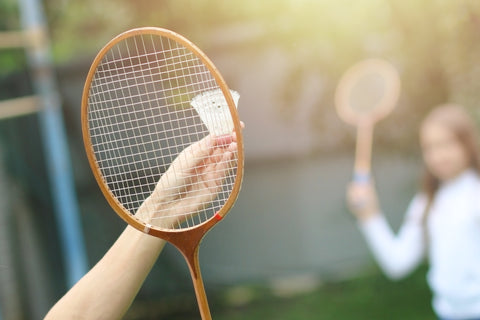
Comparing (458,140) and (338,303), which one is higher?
(458,140)

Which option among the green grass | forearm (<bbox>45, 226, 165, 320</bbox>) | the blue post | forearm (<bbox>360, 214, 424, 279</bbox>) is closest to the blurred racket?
forearm (<bbox>360, 214, 424, 279</bbox>)

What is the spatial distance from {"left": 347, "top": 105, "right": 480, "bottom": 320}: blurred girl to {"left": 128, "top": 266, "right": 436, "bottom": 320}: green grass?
130 centimetres

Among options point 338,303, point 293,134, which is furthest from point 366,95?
point 338,303

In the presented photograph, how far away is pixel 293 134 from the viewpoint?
13.9ft

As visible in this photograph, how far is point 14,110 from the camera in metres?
3.33

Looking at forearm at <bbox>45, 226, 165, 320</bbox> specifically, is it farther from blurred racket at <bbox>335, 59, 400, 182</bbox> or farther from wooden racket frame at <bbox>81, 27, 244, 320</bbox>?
blurred racket at <bbox>335, 59, 400, 182</bbox>

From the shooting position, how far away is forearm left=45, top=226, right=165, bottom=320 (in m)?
0.97

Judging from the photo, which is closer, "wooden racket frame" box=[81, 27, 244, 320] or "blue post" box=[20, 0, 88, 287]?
"wooden racket frame" box=[81, 27, 244, 320]

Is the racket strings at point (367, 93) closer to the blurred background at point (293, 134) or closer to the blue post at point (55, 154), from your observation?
the blurred background at point (293, 134)

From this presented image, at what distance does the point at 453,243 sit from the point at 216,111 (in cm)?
168


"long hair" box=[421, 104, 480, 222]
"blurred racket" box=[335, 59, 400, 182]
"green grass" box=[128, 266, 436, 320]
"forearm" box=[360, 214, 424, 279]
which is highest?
"blurred racket" box=[335, 59, 400, 182]

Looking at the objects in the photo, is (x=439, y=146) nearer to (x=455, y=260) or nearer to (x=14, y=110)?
(x=455, y=260)

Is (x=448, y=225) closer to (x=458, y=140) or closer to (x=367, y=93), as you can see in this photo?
(x=458, y=140)

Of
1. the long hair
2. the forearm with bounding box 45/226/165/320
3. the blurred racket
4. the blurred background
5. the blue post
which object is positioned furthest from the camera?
the blurred background
